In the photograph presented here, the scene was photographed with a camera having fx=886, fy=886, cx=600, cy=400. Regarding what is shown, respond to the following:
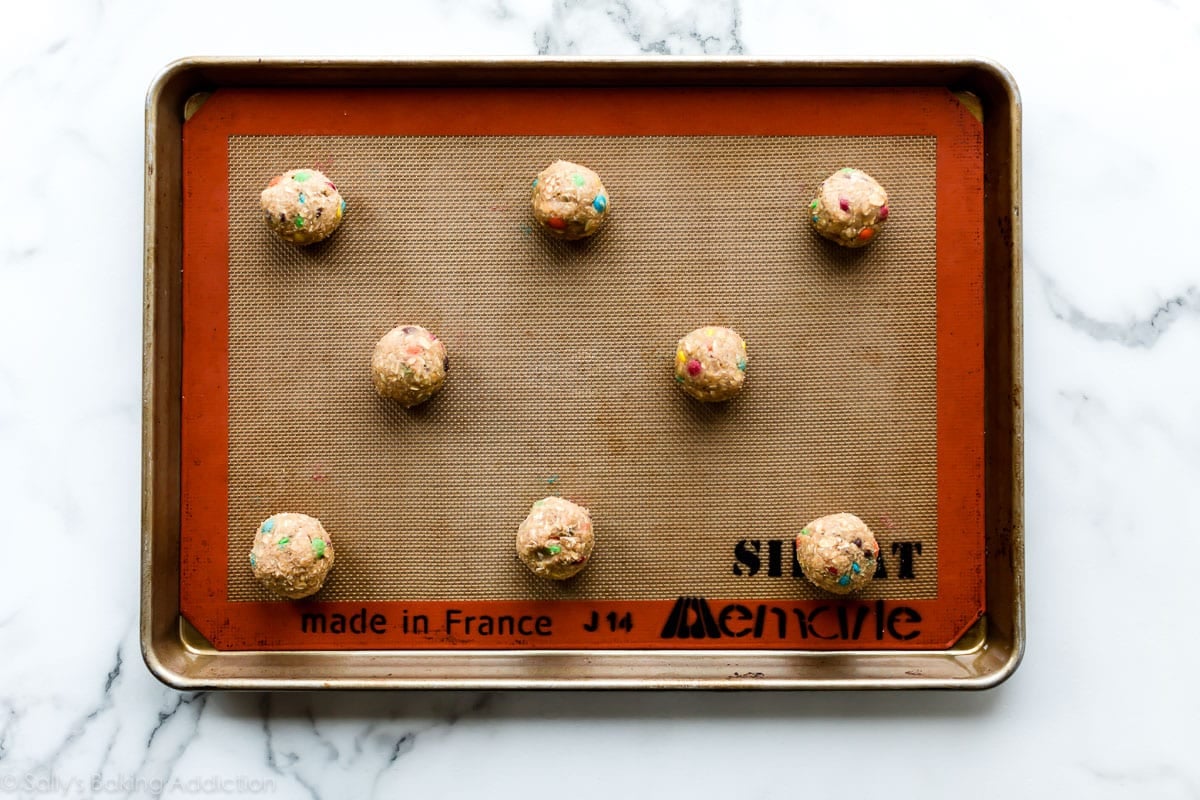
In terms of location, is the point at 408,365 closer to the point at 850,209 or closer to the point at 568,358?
the point at 568,358

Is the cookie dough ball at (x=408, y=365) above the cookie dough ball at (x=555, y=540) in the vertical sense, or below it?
above

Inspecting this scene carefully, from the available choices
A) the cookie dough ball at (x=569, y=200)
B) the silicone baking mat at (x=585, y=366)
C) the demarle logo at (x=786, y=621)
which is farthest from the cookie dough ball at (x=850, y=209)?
the demarle logo at (x=786, y=621)

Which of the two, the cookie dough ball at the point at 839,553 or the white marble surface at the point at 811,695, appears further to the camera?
the white marble surface at the point at 811,695

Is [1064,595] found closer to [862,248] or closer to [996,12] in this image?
[862,248]

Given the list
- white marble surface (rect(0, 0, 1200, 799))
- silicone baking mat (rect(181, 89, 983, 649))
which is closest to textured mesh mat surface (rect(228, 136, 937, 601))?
silicone baking mat (rect(181, 89, 983, 649))

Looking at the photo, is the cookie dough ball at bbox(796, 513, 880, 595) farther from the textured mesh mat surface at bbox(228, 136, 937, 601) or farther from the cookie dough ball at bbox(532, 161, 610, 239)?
the cookie dough ball at bbox(532, 161, 610, 239)

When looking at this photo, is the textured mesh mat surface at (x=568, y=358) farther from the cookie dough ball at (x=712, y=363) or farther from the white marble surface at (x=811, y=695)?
the white marble surface at (x=811, y=695)
